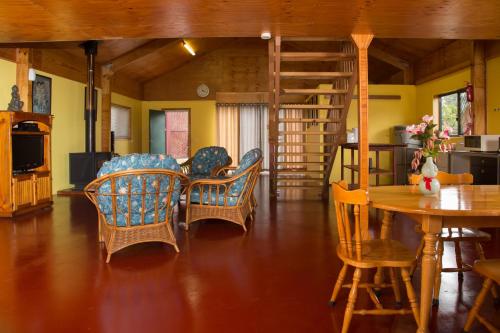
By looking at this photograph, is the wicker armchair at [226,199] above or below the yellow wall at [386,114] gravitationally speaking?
below

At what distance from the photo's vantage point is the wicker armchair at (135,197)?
3.46 m

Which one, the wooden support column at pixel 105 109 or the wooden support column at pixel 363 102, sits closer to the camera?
the wooden support column at pixel 363 102

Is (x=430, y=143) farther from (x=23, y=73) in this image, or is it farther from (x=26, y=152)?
(x=23, y=73)

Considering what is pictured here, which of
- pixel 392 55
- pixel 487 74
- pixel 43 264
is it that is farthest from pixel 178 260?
pixel 392 55

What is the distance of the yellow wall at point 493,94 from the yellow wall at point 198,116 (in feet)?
25.1

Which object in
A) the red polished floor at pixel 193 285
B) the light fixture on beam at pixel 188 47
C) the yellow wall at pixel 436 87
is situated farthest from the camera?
the light fixture on beam at pixel 188 47

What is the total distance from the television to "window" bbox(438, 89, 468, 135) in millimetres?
6844

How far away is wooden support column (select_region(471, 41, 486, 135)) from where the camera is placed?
6973mm

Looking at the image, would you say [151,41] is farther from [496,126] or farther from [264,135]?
[496,126]

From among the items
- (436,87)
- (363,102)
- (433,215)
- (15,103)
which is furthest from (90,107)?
(433,215)

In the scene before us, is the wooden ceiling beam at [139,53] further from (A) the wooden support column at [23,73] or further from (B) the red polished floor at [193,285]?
(B) the red polished floor at [193,285]

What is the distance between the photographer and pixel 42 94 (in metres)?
7.43

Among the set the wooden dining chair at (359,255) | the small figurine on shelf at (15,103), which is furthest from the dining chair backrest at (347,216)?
the small figurine on shelf at (15,103)

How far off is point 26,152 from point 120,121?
5353 mm
